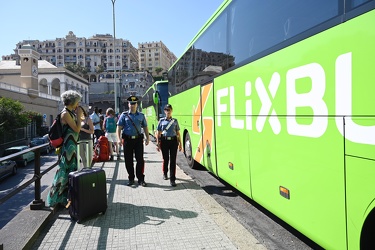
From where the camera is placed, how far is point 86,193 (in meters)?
4.43

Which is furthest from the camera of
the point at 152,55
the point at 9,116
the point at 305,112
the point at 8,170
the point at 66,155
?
the point at 152,55

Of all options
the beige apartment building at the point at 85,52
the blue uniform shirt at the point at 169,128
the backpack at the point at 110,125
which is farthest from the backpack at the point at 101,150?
the beige apartment building at the point at 85,52

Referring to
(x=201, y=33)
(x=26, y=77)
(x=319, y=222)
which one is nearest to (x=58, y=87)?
(x=26, y=77)

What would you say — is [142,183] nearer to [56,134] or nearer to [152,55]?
[56,134]

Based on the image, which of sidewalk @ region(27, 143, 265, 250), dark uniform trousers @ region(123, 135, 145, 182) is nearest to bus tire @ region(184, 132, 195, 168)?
dark uniform trousers @ region(123, 135, 145, 182)

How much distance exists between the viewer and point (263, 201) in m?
4.13

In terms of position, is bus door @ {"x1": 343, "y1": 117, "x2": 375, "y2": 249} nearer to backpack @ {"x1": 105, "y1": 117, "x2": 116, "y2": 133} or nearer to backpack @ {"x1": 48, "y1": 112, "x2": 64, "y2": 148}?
backpack @ {"x1": 48, "y1": 112, "x2": 64, "y2": 148}

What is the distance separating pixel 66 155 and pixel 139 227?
163 centimetres

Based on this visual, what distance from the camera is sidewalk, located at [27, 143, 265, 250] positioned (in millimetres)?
3734

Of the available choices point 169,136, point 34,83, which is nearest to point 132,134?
point 169,136

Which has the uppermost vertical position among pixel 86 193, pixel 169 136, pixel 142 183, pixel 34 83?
pixel 34 83

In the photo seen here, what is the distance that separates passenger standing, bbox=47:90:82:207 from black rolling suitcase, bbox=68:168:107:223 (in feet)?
1.21

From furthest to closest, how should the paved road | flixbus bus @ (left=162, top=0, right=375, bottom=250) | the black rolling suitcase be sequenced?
1. the paved road
2. the black rolling suitcase
3. flixbus bus @ (left=162, top=0, right=375, bottom=250)

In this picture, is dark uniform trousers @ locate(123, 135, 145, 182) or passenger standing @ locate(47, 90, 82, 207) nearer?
passenger standing @ locate(47, 90, 82, 207)
